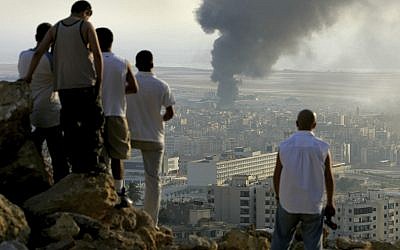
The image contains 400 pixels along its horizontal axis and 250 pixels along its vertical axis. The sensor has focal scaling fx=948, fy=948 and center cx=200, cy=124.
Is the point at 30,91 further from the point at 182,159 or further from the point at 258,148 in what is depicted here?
the point at 258,148

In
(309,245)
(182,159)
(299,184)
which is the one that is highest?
(299,184)

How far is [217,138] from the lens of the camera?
65.2m

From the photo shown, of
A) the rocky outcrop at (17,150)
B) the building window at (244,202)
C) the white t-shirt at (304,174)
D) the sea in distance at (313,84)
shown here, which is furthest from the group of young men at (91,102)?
the sea in distance at (313,84)

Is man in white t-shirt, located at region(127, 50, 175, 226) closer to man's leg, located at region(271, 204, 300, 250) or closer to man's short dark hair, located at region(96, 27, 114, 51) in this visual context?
man's short dark hair, located at region(96, 27, 114, 51)

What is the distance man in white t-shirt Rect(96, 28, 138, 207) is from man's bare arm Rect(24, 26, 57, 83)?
368 millimetres

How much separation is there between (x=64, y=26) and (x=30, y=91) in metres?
0.51

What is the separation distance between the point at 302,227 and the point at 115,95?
1360 millimetres

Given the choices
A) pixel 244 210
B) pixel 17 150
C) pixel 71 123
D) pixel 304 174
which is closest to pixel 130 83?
pixel 71 123

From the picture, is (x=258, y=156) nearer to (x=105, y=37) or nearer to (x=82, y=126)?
(x=105, y=37)

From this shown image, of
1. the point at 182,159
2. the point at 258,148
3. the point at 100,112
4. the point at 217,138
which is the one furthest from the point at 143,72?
the point at 217,138

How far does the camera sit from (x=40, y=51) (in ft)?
17.2

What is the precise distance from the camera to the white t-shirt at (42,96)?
5.49 meters

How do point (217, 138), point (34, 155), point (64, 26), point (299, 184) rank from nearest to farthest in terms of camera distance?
point (299, 184) < point (64, 26) < point (34, 155) < point (217, 138)

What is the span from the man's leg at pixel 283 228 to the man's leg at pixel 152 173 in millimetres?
1086
